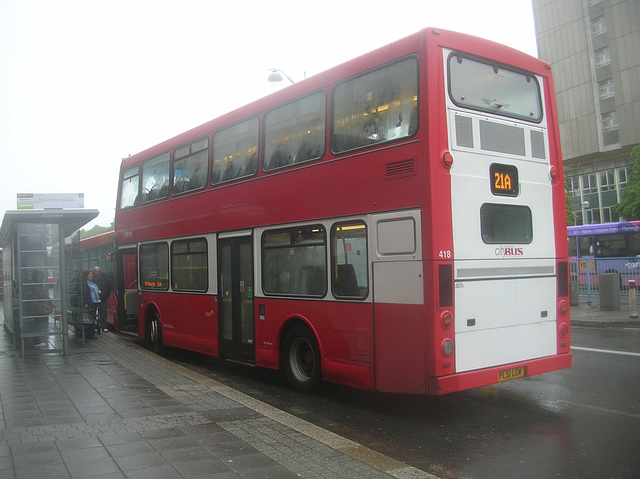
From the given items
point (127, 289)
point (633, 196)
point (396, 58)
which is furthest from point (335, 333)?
point (633, 196)

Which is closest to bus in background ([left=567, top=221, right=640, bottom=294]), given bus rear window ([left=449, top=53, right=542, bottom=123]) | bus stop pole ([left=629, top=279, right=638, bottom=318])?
bus stop pole ([left=629, top=279, right=638, bottom=318])

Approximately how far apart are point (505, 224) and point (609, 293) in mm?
11670

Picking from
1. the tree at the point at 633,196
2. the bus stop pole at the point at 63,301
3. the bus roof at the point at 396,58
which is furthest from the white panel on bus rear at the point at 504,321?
the tree at the point at 633,196

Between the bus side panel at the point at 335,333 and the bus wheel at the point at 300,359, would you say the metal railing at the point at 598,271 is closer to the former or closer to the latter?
the bus wheel at the point at 300,359

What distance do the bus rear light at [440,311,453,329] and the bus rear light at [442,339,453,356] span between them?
16 centimetres

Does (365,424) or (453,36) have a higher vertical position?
(453,36)

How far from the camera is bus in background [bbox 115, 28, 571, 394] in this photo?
256 inches

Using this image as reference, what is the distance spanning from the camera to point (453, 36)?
267 inches

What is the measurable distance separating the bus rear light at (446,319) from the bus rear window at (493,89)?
2393 mm

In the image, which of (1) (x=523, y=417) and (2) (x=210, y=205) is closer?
(1) (x=523, y=417)

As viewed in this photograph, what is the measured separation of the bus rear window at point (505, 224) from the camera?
689 cm

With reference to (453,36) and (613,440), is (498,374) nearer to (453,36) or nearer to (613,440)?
(613,440)

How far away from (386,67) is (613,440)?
477cm

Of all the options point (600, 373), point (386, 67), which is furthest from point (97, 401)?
point (600, 373)
